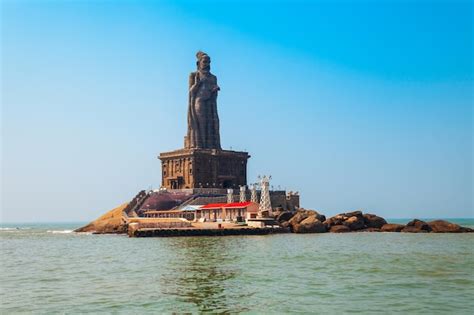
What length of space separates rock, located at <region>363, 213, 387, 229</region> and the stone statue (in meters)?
38.8

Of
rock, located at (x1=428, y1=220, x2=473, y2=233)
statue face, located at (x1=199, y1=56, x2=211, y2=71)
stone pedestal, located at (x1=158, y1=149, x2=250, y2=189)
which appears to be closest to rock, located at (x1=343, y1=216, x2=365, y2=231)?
rock, located at (x1=428, y1=220, x2=473, y2=233)

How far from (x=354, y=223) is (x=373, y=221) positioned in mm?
4057

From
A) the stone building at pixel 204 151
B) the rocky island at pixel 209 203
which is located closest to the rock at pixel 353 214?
the rocky island at pixel 209 203

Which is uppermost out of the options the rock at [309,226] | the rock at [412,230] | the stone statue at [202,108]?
the stone statue at [202,108]

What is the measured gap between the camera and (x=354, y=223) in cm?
9138

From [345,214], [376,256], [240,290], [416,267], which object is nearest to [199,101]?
[345,214]

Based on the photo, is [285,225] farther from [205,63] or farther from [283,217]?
[205,63]

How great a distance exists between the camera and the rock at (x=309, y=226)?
87688 mm

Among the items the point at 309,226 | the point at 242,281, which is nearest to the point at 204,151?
the point at 309,226

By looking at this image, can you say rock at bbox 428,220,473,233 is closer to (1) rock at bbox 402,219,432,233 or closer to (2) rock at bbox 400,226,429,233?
(1) rock at bbox 402,219,432,233

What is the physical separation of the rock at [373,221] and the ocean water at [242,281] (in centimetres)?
3703

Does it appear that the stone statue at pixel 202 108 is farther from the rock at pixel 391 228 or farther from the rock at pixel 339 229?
the rock at pixel 391 228

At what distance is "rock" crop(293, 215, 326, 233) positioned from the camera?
288 ft

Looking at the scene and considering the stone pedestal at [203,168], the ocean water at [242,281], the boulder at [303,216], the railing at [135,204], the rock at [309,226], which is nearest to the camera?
the ocean water at [242,281]
